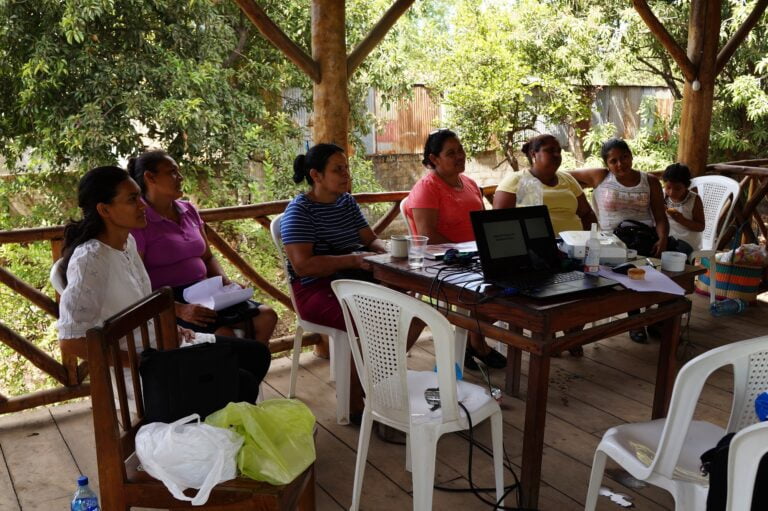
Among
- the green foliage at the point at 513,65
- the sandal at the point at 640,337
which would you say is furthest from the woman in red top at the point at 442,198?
the green foliage at the point at 513,65

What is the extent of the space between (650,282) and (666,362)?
0.44 meters

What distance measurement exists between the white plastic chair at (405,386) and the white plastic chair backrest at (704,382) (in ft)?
1.65

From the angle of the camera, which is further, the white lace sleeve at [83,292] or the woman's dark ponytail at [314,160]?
the woman's dark ponytail at [314,160]

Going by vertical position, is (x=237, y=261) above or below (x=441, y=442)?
above

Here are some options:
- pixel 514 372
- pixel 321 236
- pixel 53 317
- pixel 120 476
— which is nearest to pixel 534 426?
pixel 514 372

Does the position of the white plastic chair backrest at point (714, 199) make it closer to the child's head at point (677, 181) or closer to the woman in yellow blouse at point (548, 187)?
the child's head at point (677, 181)

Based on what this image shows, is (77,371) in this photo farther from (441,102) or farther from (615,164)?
(441,102)

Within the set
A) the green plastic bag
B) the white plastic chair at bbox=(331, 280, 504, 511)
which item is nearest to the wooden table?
the white plastic chair at bbox=(331, 280, 504, 511)

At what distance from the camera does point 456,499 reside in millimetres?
2068

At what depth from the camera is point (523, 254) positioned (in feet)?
7.06

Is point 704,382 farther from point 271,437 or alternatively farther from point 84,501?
point 84,501

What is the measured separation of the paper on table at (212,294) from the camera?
240 cm

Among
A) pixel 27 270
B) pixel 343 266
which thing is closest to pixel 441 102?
pixel 27 270

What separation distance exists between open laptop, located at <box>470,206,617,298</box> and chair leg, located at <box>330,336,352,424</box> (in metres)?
0.73
